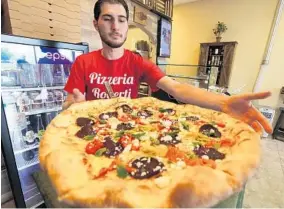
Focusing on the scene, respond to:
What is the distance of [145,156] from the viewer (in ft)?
2.23

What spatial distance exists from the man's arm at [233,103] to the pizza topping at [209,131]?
0.10m

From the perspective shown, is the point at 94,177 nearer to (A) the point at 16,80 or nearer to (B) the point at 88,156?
(B) the point at 88,156

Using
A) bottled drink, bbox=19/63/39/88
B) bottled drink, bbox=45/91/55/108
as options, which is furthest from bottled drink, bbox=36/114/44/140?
bottled drink, bbox=19/63/39/88

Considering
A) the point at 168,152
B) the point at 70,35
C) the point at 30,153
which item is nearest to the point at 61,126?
the point at 168,152

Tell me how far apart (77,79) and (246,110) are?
996 millimetres

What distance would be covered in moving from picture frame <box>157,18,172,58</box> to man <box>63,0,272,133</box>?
2.17 meters

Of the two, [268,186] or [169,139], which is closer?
[169,139]

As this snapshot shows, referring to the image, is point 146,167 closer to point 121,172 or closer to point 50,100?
point 121,172

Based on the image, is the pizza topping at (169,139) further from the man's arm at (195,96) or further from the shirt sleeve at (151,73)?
the shirt sleeve at (151,73)

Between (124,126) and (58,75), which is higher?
(58,75)

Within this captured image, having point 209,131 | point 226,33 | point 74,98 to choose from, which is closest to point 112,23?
point 74,98

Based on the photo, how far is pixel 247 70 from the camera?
436cm

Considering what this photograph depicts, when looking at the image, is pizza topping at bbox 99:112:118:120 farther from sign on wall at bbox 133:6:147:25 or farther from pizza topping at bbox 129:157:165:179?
sign on wall at bbox 133:6:147:25

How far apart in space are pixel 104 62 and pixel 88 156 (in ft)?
2.57
